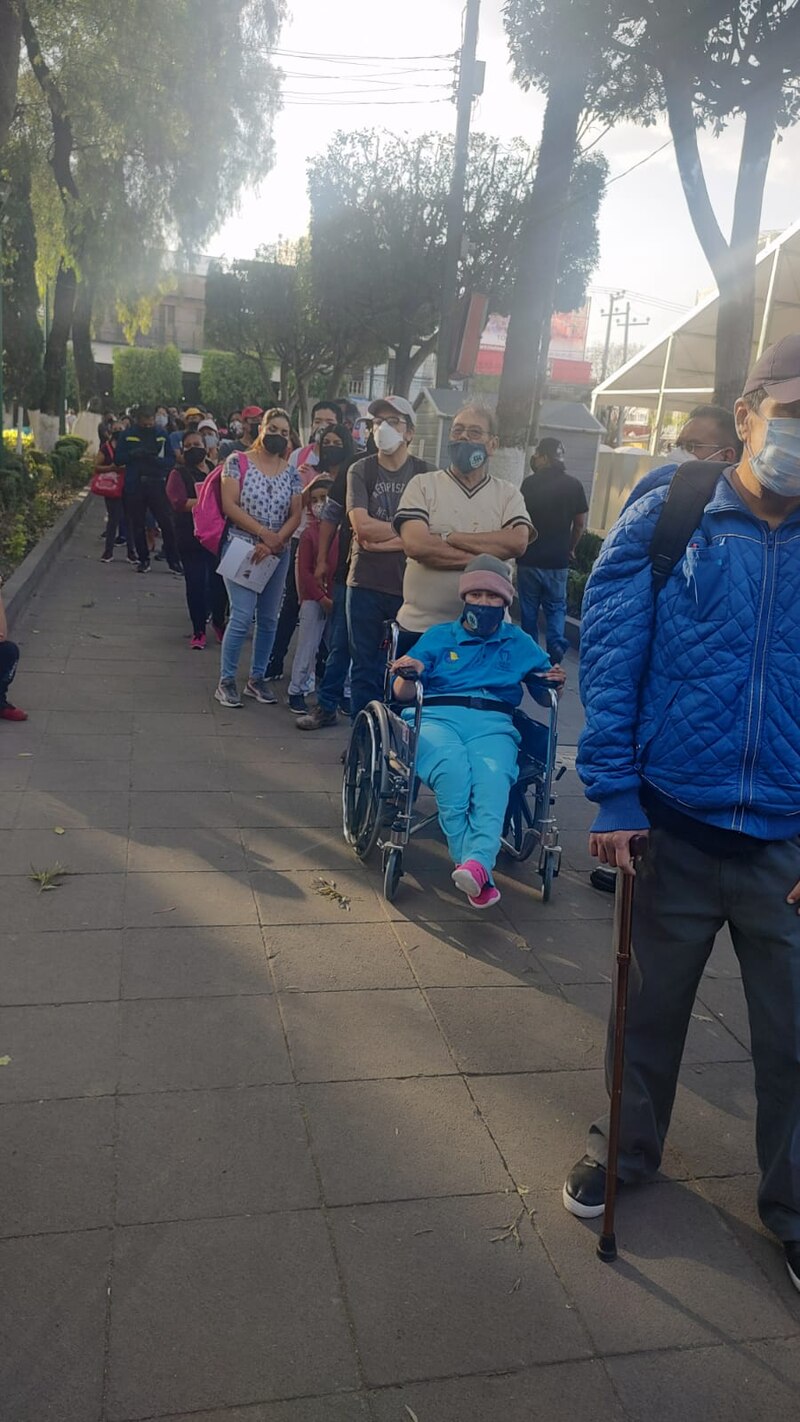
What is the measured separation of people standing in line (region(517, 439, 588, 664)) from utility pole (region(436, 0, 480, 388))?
7494mm

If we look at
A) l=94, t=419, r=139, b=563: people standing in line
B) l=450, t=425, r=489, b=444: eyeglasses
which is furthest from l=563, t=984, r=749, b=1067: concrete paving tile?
l=94, t=419, r=139, b=563: people standing in line

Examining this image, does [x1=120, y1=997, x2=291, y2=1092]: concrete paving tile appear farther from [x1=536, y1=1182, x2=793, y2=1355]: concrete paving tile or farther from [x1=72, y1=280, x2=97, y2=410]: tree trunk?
[x1=72, y1=280, x2=97, y2=410]: tree trunk

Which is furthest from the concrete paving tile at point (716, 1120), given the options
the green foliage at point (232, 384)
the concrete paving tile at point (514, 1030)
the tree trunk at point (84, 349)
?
the green foliage at point (232, 384)

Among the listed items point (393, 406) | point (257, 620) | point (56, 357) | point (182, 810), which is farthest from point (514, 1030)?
point (56, 357)

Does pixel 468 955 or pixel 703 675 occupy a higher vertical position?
pixel 703 675

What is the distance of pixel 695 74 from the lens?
10930mm

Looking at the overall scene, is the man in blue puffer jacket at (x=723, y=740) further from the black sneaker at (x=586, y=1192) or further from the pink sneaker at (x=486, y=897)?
the pink sneaker at (x=486, y=897)

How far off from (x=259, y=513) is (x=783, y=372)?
531 cm

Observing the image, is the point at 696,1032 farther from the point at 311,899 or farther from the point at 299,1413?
the point at 299,1413

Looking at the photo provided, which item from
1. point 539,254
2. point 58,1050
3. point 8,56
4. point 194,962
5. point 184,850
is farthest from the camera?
point 539,254

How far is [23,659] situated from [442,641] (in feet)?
15.4

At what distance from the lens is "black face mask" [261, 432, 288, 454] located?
741 cm

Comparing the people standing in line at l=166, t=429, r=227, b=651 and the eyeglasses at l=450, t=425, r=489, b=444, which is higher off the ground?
the eyeglasses at l=450, t=425, r=489, b=444

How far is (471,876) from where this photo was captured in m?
4.12
